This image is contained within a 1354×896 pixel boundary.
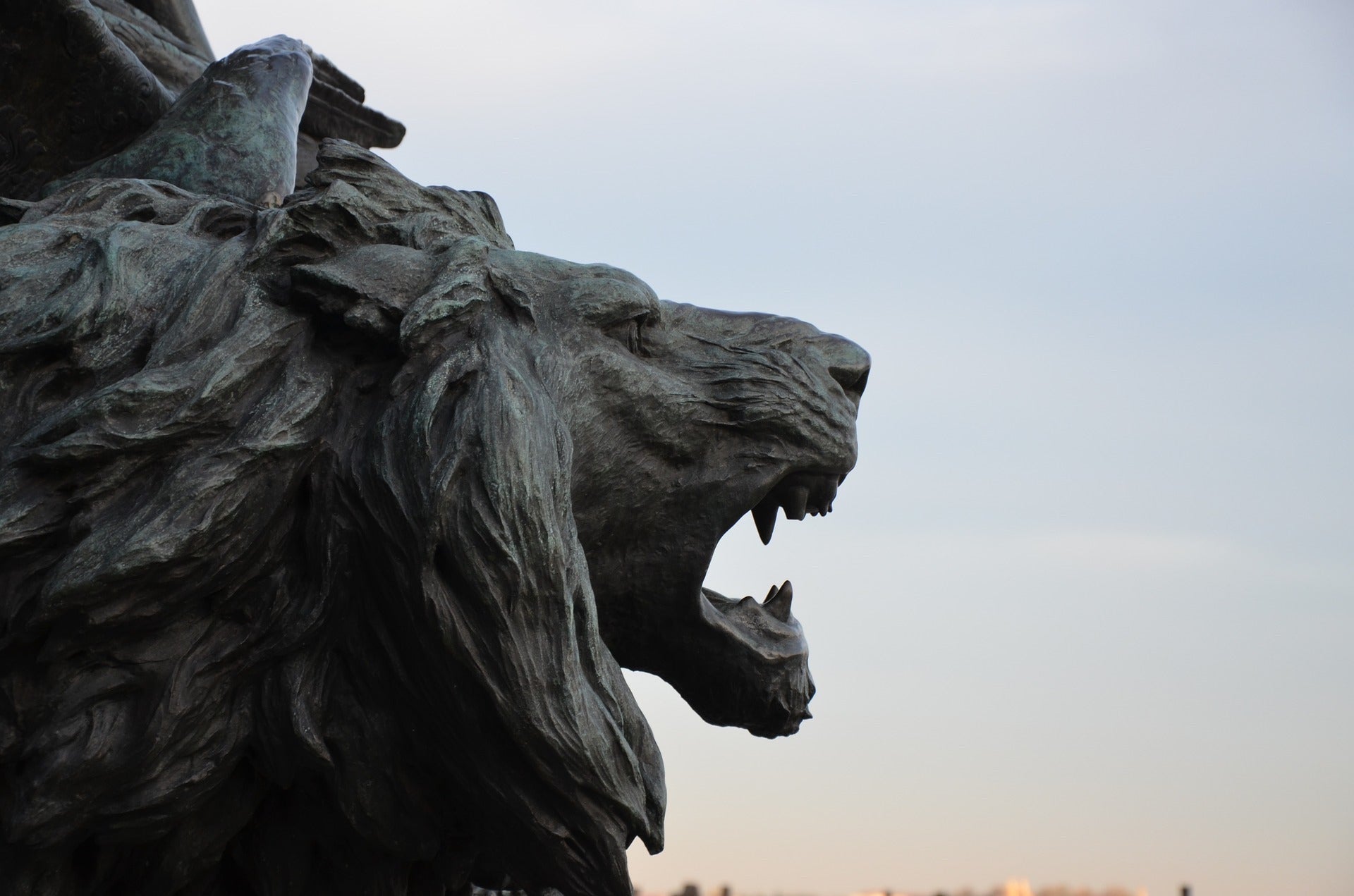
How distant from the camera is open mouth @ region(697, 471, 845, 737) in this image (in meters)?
2.47

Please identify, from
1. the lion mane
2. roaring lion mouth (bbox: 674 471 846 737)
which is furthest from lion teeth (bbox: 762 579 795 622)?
the lion mane

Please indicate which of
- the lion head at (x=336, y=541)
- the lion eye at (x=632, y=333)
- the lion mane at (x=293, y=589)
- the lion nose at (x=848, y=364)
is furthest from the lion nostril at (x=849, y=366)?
the lion mane at (x=293, y=589)

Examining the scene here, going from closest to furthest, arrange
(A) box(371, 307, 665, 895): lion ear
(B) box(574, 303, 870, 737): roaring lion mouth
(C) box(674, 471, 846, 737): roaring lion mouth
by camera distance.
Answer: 1. (A) box(371, 307, 665, 895): lion ear
2. (B) box(574, 303, 870, 737): roaring lion mouth
3. (C) box(674, 471, 846, 737): roaring lion mouth

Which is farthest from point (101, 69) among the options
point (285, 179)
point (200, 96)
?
point (285, 179)

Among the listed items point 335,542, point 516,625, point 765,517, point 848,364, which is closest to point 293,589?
point 335,542

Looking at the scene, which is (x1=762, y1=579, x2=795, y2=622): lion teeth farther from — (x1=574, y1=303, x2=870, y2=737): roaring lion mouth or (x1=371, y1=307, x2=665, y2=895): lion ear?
(x1=371, y1=307, x2=665, y2=895): lion ear

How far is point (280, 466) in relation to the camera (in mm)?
2121

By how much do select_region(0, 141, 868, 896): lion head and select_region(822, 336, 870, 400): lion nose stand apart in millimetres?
121

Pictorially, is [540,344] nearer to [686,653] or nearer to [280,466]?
[280,466]

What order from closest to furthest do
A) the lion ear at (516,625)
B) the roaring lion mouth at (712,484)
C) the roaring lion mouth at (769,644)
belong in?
the lion ear at (516,625) → the roaring lion mouth at (712,484) → the roaring lion mouth at (769,644)

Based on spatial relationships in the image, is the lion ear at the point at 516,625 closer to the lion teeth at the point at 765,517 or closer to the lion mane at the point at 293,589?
the lion mane at the point at 293,589

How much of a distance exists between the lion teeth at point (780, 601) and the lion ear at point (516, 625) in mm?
477

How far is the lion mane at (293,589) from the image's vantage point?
6.73 feet

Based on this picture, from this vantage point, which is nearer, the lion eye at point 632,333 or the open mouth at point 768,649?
the lion eye at point 632,333
